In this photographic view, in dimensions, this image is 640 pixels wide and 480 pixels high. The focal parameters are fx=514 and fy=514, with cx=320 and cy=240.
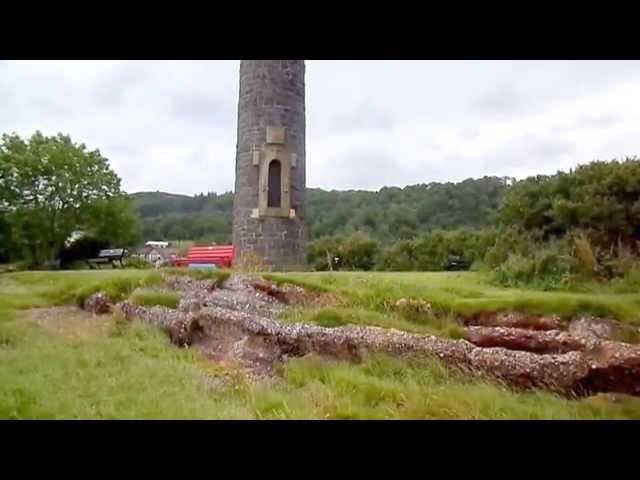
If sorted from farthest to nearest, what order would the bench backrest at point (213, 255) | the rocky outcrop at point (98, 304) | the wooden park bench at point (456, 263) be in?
the wooden park bench at point (456, 263), the bench backrest at point (213, 255), the rocky outcrop at point (98, 304)

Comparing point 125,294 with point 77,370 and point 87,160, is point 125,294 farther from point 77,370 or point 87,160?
point 87,160

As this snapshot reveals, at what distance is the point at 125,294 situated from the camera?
5.38 meters

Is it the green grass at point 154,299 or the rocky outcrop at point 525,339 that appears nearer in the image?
the rocky outcrop at point 525,339

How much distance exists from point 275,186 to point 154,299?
3.19 m

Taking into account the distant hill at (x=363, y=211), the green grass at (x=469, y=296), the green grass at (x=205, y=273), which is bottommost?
the green grass at (x=469, y=296)

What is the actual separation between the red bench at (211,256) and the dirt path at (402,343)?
2542 mm

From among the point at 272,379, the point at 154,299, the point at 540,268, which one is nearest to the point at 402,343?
the point at 272,379

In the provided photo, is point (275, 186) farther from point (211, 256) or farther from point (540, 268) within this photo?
point (540, 268)

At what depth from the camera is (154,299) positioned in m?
5.09

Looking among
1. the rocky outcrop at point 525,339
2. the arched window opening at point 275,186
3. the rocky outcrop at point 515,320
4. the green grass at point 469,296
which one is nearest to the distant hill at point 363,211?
the arched window opening at point 275,186

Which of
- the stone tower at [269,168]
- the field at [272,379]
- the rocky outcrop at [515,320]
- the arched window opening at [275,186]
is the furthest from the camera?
the arched window opening at [275,186]

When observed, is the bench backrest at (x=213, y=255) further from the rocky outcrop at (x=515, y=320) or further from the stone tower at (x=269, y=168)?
the rocky outcrop at (x=515, y=320)

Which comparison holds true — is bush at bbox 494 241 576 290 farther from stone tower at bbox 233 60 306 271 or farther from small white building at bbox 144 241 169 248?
small white building at bbox 144 241 169 248

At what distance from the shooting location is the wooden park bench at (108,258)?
26.2 ft
